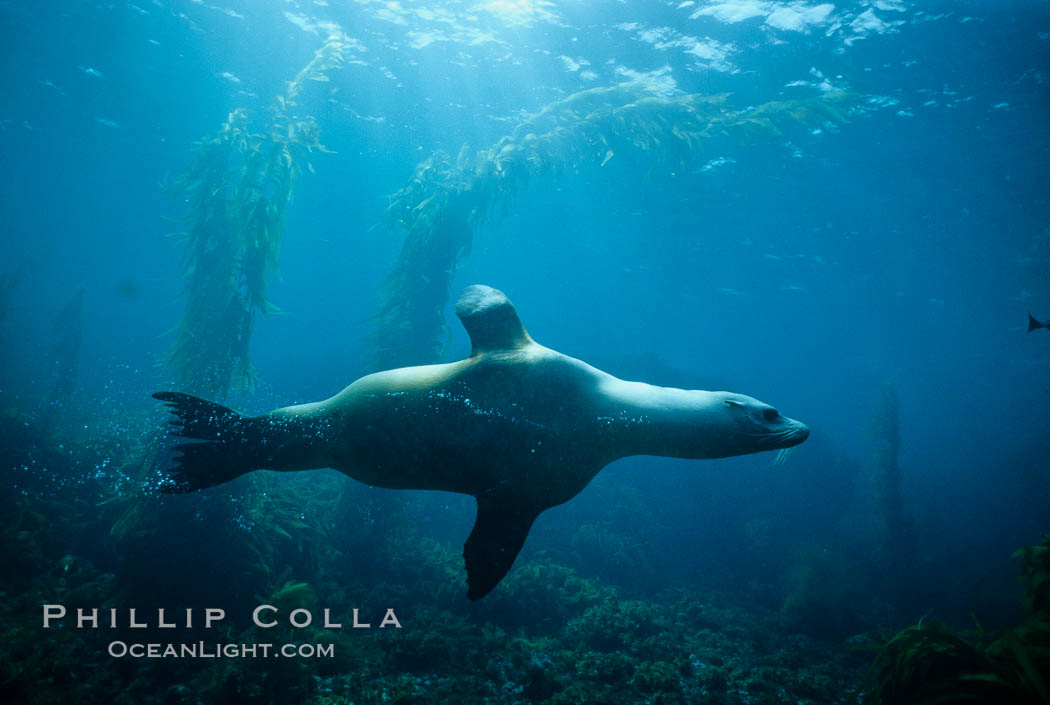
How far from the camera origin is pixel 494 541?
2338mm

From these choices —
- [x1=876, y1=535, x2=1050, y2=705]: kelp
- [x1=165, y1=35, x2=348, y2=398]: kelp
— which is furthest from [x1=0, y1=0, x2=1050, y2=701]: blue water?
[x1=876, y1=535, x2=1050, y2=705]: kelp

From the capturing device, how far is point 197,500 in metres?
6.25

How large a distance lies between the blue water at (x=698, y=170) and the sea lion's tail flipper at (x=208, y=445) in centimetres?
618

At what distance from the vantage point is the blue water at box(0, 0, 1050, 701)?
11016 mm

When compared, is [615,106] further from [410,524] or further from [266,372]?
[266,372]

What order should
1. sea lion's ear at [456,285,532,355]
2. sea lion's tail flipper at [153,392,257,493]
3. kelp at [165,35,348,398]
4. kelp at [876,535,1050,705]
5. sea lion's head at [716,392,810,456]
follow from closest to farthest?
sea lion's head at [716,392,810,456], sea lion's tail flipper at [153,392,257,493], sea lion's ear at [456,285,532,355], kelp at [876,535,1050,705], kelp at [165,35,348,398]

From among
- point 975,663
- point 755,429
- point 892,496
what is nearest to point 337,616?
point 755,429

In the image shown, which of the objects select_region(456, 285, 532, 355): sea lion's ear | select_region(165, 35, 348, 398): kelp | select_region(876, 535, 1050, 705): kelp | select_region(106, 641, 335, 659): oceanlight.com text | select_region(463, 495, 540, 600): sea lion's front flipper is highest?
select_region(165, 35, 348, 398): kelp

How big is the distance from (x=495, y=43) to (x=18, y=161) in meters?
44.2

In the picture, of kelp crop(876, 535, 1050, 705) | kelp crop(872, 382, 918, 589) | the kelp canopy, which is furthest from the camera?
kelp crop(872, 382, 918, 589)

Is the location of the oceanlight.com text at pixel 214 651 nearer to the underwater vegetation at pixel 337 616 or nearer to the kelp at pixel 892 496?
the underwater vegetation at pixel 337 616

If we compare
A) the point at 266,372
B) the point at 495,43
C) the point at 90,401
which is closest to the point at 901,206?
the point at 495,43

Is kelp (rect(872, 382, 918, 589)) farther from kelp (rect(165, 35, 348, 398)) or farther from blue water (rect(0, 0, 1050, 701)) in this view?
kelp (rect(165, 35, 348, 398))

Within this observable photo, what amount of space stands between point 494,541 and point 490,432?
22.0 inches
